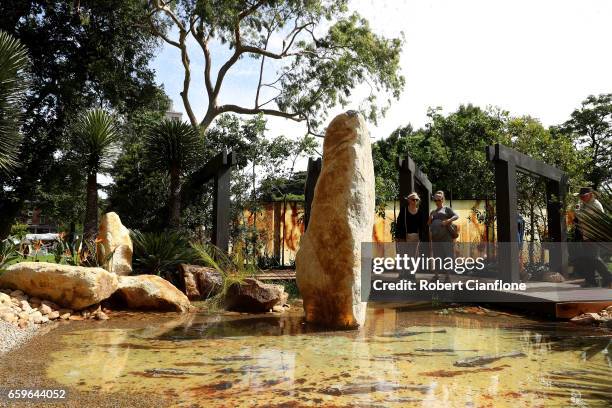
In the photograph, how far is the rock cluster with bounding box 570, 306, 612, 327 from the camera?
5588mm

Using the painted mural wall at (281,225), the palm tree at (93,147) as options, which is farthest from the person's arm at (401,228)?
the palm tree at (93,147)

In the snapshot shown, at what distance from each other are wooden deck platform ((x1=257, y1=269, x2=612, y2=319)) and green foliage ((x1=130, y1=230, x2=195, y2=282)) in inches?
226

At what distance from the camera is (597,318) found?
570cm

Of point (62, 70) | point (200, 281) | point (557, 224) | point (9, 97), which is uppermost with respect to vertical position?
point (62, 70)

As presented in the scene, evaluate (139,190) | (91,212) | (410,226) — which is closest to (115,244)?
(91,212)

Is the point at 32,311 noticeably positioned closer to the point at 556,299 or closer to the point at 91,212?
the point at 91,212

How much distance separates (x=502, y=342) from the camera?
4684 mm

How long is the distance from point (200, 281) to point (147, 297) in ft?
4.96

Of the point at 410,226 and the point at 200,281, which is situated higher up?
the point at 410,226

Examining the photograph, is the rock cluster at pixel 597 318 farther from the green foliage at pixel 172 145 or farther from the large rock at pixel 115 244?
the green foliage at pixel 172 145

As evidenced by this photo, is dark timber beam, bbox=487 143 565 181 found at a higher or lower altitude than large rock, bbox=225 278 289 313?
higher

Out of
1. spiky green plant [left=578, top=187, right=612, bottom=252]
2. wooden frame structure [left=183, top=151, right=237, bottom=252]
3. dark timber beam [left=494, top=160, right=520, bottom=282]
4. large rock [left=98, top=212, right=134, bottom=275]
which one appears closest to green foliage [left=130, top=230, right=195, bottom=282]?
large rock [left=98, top=212, right=134, bottom=275]

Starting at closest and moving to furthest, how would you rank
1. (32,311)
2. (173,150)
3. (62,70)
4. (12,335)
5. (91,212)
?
1. (12,335)
2. (32,311)
3. (91,212)
4. (173,150)
5. (62,70)

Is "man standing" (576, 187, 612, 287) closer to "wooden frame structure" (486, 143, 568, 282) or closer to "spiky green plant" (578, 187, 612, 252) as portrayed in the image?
"wooden frame structure" (486, 143, 568, 282)
